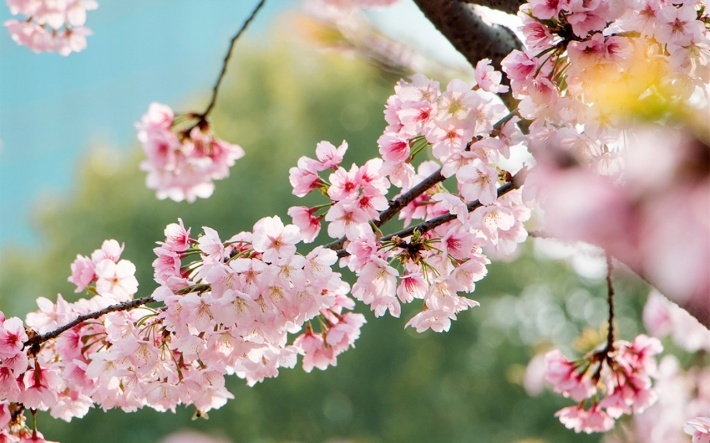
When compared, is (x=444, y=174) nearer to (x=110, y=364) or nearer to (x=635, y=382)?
(x=110, y=364)

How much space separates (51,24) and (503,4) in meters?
0.99

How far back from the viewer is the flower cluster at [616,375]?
4.92 feet

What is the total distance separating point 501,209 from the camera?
1.10 meters

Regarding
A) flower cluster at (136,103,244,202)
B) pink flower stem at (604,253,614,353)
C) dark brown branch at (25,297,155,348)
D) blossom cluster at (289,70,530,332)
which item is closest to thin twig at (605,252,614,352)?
pink flower stem at (604,253,614,353)

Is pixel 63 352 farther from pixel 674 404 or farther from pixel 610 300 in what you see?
pixel 674 404

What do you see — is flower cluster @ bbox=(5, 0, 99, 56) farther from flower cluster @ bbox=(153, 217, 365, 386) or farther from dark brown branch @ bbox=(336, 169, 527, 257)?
dark brown branch @ bbox=(336, 169, 527, 257)

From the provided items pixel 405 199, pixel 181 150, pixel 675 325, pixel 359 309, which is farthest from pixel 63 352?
pixel 359 309

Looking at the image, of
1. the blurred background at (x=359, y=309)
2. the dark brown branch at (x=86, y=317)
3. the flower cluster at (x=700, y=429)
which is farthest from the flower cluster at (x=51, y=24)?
the blurred background at (x=359, y=309)

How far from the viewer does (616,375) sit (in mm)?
1517

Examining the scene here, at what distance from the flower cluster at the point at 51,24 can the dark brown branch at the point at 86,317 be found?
82 cm

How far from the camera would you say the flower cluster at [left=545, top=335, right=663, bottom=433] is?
1501 millimetres

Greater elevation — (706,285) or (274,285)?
(274,285)

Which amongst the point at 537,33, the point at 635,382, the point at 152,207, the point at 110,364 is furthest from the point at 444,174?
the point at 152,207

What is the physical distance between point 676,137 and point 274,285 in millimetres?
698
